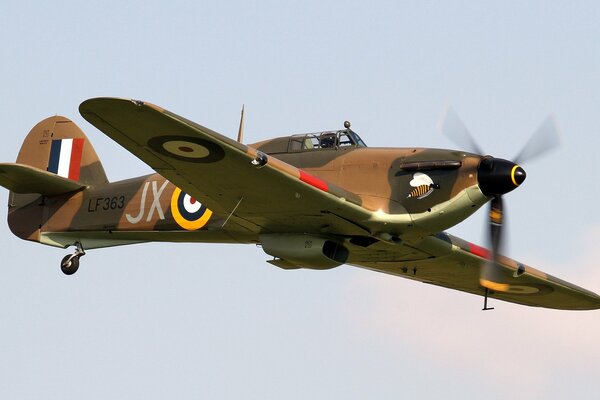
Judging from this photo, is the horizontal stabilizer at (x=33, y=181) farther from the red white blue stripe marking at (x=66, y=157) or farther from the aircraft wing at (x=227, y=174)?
the aircraft wing at (x=227, y=174)

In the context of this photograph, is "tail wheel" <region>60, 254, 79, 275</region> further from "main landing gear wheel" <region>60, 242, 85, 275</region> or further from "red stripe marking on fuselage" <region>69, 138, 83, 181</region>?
"red stripe marking on fuselage" <region>69, 138, 83, 181</region>

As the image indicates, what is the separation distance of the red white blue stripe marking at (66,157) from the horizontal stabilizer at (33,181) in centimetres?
66

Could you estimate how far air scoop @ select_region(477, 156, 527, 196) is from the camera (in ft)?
52.6

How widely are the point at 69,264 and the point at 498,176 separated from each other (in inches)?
306

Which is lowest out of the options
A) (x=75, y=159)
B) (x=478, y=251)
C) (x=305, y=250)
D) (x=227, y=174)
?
(x=305, y=250)

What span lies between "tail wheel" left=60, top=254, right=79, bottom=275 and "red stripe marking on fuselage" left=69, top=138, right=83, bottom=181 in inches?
60.3

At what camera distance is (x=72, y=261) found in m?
19.9

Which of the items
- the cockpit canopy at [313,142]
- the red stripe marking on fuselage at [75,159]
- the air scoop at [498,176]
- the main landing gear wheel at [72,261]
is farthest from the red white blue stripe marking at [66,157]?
the air scoop at [498,176]

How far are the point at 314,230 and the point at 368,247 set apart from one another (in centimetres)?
103

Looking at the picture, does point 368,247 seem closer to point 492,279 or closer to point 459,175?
point 459,175

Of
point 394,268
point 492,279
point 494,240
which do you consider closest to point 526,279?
point 492,279

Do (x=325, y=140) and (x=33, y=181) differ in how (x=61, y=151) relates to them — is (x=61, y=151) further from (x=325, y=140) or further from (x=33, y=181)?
(x=325, y=140)

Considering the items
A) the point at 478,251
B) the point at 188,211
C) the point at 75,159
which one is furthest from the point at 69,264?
the point at 478,251

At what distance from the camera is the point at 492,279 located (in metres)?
20.6
